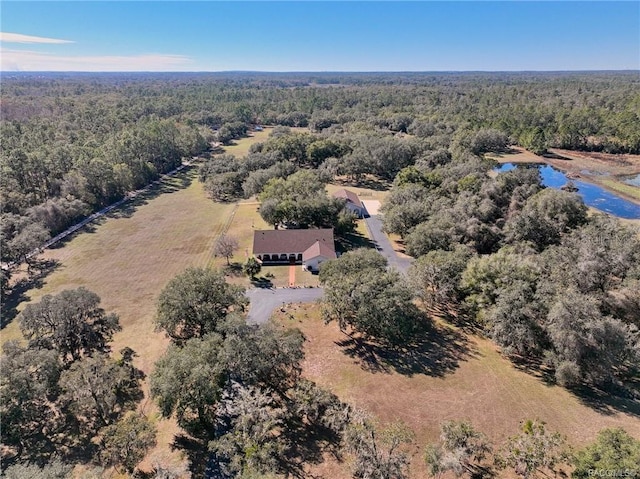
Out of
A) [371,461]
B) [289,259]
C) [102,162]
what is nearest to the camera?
[371,461]

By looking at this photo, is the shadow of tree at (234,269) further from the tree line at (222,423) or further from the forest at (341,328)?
the tree line at (222,423)

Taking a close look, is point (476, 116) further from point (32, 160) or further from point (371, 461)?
point (371, 461)

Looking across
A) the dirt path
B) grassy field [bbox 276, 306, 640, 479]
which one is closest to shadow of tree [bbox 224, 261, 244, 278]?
the dirt path

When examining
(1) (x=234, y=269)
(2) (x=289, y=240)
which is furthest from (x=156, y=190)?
(2) (x=289, y=240)

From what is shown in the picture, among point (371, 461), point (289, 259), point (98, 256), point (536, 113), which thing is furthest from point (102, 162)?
point (536, 113)

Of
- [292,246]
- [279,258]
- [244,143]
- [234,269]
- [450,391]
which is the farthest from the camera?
[244,143]

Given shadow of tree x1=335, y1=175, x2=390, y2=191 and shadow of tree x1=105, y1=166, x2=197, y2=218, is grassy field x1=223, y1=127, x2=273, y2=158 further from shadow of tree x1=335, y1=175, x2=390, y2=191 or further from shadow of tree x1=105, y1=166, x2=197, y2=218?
shadow of tree x1=335, y1=175, x2=390, y2=191

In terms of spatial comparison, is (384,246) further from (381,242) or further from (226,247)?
(226,247)

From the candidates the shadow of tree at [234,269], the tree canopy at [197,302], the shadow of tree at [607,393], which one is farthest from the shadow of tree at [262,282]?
the shadow of tree at [607,393]
